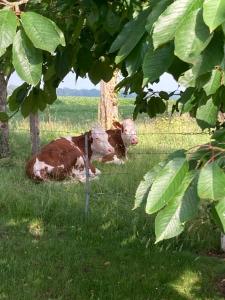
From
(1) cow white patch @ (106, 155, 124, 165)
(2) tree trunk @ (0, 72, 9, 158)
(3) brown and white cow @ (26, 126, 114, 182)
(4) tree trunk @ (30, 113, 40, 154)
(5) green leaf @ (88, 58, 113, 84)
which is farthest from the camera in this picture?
(1) cow white patch @ (106, 155, 124, 165)

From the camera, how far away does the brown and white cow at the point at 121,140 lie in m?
9.93

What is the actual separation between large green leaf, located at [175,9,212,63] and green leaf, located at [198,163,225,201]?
24 centimetres

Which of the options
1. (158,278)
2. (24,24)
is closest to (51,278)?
(158,278)

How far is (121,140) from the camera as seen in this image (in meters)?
10.4

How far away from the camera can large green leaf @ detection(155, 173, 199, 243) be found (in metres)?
1.09

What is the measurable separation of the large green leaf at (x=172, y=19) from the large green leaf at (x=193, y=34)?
13mm

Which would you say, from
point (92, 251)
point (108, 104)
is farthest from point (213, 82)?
point (108, 104)

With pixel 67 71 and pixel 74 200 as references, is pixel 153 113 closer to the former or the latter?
pixel 67 71

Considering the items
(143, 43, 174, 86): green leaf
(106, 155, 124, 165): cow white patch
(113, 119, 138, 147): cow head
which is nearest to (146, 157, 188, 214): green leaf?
(143, 43, 174, 86): green leaf

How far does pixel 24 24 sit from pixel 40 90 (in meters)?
1.51

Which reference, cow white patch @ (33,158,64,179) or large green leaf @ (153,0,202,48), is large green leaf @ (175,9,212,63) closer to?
large green leaf @ (153,0,202,48)

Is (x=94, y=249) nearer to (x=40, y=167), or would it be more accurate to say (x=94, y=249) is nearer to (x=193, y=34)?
(x=40, y=167)

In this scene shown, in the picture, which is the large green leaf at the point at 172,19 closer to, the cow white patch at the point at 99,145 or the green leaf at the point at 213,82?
the green leaf at the point at 213,82

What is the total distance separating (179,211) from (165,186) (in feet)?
0.19
